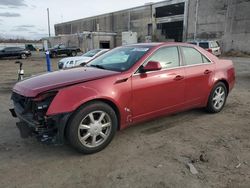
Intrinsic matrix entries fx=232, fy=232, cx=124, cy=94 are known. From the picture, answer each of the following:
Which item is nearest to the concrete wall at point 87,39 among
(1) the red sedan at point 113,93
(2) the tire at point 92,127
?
(1) the red sedan at point 113,93

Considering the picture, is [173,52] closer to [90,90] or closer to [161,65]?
[161,65]

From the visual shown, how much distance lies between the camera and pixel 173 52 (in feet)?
14.3

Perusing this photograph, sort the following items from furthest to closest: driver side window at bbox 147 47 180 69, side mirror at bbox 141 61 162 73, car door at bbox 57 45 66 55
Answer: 1. car door at bbox 57 45 66 55
2. driver side window at bbox 147 47 180 69
3. side mirror at bbox 141 61 162 73

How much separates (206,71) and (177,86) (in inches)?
35.2

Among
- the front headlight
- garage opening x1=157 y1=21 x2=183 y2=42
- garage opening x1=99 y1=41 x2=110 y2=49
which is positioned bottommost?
the front headlight

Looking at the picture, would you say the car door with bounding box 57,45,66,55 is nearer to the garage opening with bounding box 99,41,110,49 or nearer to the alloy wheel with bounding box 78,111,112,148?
the garage opening with bounding box 99,41,110,49

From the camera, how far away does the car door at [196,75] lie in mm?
4418

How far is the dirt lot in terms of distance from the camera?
276cm

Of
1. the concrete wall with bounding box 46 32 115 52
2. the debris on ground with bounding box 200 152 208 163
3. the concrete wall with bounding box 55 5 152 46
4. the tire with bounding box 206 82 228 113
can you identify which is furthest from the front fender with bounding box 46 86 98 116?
the concrete wall with bounding box 55 5 152 46

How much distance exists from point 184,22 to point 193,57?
32.3 meters

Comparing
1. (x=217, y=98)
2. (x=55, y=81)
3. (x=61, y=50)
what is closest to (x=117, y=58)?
(x=55, y=81)

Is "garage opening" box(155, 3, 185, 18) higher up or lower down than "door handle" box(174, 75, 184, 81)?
higher up

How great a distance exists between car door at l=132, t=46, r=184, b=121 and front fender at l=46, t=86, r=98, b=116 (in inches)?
31.6

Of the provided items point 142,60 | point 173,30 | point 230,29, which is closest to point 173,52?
point 142,60
